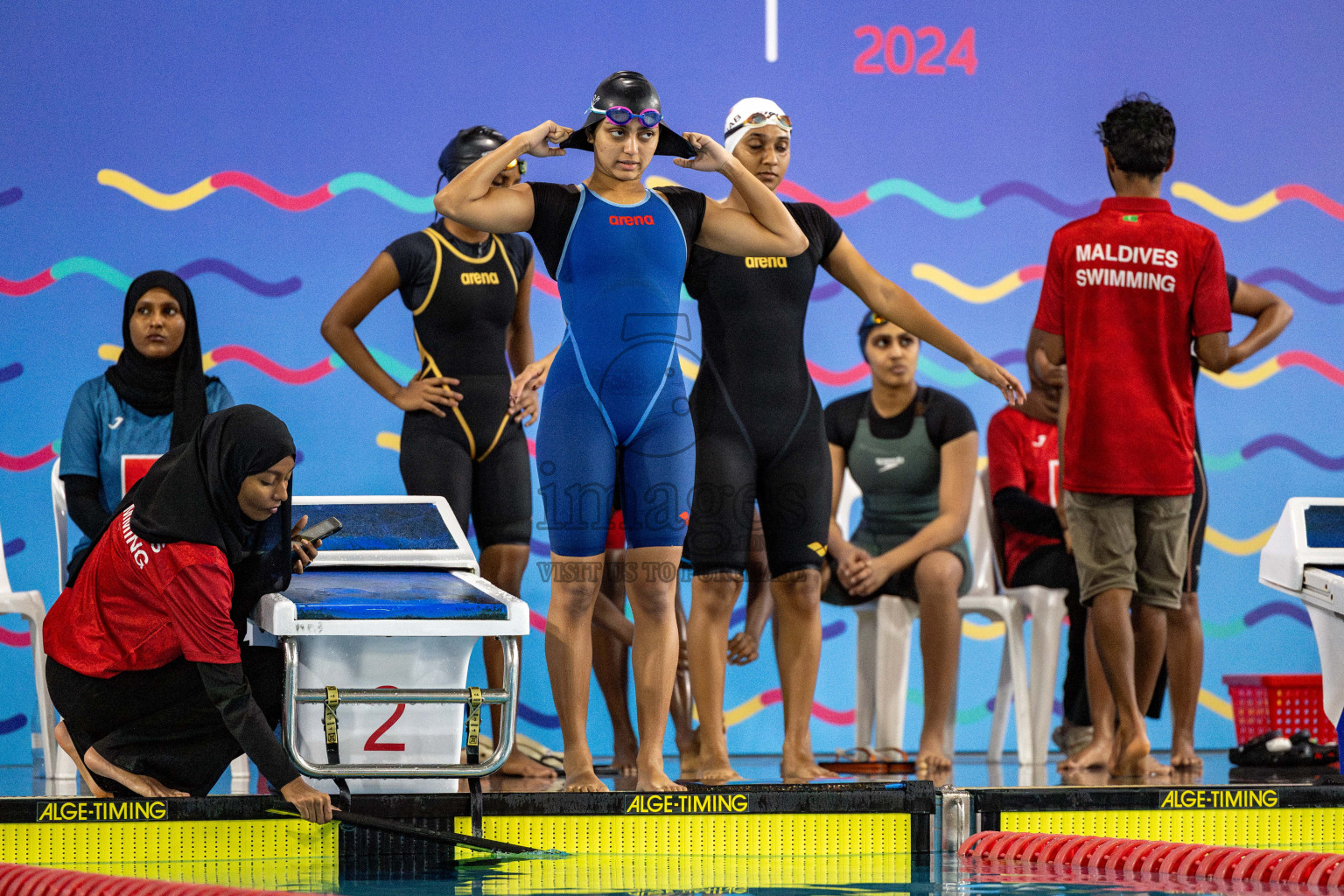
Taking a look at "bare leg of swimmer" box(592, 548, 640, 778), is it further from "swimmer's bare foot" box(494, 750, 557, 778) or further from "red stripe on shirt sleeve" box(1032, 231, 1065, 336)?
"red stripe on shirt sleeve" box(1032, 231, 1065, 336)

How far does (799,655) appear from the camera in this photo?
14.3 ft

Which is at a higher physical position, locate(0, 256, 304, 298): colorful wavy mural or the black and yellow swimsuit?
locate(0, 256, 304, 298): colorful wavy mural

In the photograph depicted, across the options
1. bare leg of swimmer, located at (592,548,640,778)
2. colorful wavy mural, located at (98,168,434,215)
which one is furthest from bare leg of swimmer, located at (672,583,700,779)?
colorful wavy mural, located at (98,168,434,215)

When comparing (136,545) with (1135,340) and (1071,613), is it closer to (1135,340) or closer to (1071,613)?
(1135,340)

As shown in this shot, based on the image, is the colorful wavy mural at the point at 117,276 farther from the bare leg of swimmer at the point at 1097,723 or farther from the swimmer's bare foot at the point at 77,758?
the bare leg of swimmer at the point at 1097,723

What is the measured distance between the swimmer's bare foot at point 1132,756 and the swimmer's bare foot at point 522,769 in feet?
5.64

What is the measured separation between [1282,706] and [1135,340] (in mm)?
1763

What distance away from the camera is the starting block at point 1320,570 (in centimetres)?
429

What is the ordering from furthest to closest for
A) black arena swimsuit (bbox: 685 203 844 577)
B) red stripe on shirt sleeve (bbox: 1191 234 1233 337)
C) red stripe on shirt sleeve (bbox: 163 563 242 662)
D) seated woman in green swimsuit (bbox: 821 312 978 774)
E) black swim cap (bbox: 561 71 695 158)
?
seated woman in green swimsuit (bbox: 821 312 978 774) → red stripe on shirt sleeve (bbox: 1191 234 1233 337) → black arena swimsuit (bbox: 685 203 844 577) → black swim cap (bbox: 561 71 695 158) → red stripe on shirt sleeve (bbox: 163 563 242 662)

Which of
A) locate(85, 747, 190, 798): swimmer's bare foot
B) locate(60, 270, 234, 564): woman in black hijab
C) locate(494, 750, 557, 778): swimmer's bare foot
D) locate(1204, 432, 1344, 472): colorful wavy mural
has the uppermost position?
locate(60, 270, 234, 564): woman in black hijab

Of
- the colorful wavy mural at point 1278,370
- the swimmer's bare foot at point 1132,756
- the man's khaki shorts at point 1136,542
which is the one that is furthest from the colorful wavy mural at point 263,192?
the colorful wavy mural at point 1278,370

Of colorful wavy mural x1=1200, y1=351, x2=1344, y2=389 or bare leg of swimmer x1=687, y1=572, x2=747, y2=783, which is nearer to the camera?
bare leg of swimmer x1=687, y1=572, x2=747, y2=783

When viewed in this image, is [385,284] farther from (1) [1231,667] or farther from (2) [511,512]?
(1) [1231,667]

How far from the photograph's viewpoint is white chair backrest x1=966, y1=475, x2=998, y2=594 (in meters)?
5.98
